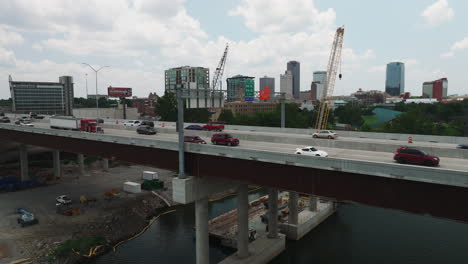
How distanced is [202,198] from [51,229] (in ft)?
95.5

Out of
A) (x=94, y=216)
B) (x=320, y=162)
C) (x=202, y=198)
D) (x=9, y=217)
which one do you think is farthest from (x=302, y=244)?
(x=9, y=217)

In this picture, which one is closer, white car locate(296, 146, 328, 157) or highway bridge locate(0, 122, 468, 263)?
highway bridge locate(0, 122, 468, 263)

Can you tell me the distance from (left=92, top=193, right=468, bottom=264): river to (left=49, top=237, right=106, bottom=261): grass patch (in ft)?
8.01

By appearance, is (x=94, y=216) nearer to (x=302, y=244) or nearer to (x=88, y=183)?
(x=88, y=183)

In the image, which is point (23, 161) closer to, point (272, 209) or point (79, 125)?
point (79, 125)

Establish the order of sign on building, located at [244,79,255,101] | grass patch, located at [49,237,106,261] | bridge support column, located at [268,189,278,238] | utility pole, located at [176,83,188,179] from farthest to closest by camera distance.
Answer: bridge support column, located at [268,189,278,238] → sign on building, located at [244,79,255,101] → grass patch, located at [49,237,106,261] → utility pole, located at [176,83,188,179]

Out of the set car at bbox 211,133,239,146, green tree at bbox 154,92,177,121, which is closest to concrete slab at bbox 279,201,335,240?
car at bbox 211,133,239,146

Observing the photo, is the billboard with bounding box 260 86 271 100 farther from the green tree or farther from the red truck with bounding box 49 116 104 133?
the green tree

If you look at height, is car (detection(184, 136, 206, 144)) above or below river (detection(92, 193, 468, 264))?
above

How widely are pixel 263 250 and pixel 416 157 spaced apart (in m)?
23.4

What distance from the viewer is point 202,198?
3111 cm

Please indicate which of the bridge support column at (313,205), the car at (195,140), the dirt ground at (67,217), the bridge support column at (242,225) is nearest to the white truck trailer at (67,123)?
the dirt ground at (67,217)

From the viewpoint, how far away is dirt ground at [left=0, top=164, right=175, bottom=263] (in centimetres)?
4108

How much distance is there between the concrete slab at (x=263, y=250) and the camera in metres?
36.6
